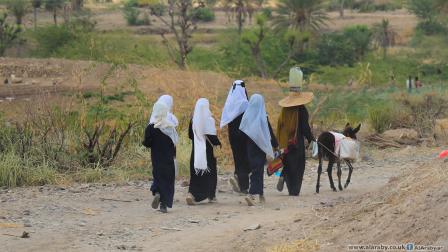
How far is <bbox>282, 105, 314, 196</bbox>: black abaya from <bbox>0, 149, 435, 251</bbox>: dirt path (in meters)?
0.22

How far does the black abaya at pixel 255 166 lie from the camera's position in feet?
37.0

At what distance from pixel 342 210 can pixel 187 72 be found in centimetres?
736

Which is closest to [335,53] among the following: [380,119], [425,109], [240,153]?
[425,109]

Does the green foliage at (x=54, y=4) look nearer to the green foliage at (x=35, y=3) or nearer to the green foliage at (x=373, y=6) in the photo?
the green foliage at (x=35, y=3)

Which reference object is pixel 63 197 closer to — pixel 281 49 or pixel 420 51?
pixel 281 49

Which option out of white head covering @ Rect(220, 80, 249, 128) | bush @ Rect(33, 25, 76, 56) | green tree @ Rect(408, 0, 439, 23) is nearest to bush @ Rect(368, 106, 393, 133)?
white head covering @ Rect(220, 80, 249, 128)

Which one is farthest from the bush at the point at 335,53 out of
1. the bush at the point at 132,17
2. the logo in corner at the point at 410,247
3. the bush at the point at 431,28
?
the logo in corner at the point at 410,247

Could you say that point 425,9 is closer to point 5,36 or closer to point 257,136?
point 5,36

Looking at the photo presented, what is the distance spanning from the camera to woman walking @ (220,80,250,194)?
1195 cm

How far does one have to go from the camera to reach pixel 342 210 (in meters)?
9.20

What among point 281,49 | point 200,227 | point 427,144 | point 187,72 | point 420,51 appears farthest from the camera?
point 420,51

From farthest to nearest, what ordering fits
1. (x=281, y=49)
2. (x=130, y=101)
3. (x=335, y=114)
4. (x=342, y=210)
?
(x=281, y=49)
(x=130, y=101)
(x=335, y=114)
(x=342, y=210)

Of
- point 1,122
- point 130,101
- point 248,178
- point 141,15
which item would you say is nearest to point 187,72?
point 1,122

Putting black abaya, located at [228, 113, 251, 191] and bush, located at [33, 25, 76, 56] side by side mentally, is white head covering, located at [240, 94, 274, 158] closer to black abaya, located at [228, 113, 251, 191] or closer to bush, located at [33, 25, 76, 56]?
black abaya, located at [228, 113, 251, 191]
